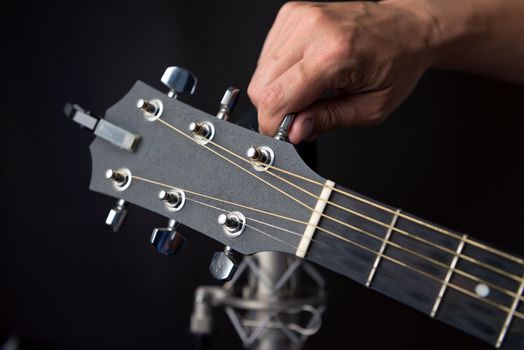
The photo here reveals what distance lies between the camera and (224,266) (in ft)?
2.15

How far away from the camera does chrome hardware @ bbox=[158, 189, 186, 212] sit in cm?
69

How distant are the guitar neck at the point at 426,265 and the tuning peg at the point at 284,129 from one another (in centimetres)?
9

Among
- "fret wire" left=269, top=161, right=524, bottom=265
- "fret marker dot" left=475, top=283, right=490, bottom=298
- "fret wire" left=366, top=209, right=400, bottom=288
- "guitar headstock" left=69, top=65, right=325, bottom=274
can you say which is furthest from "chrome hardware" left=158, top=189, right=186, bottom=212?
"fret marker dot" left=475, top=283, right=490, bottom=298

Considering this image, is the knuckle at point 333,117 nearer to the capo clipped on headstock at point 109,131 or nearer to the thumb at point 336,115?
the thumb at point 336,115

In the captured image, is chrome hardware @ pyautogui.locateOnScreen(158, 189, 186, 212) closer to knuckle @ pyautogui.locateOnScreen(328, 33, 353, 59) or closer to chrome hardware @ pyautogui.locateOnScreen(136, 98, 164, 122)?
chrome hardware @ pyautogui.locateOnScreen(136, 98, 164, 122)

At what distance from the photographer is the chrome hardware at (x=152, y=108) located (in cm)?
71

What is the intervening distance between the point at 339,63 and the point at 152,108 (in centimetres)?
22

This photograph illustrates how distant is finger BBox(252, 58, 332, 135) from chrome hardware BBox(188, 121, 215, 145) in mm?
62

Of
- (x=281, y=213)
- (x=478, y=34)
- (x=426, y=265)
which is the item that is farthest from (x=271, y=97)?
(x=478, y=34)

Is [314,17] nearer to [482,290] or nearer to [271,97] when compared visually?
[271,97]

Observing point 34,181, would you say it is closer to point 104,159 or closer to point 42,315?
point 42,315

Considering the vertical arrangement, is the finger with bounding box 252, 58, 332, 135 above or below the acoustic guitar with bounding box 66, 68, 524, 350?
above

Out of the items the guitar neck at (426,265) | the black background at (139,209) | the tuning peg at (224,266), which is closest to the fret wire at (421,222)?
the guitar neck at (426,265)

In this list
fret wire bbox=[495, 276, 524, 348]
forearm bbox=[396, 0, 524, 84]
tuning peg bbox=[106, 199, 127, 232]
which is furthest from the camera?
forearm bbox=[396, 0, 524, 84]
